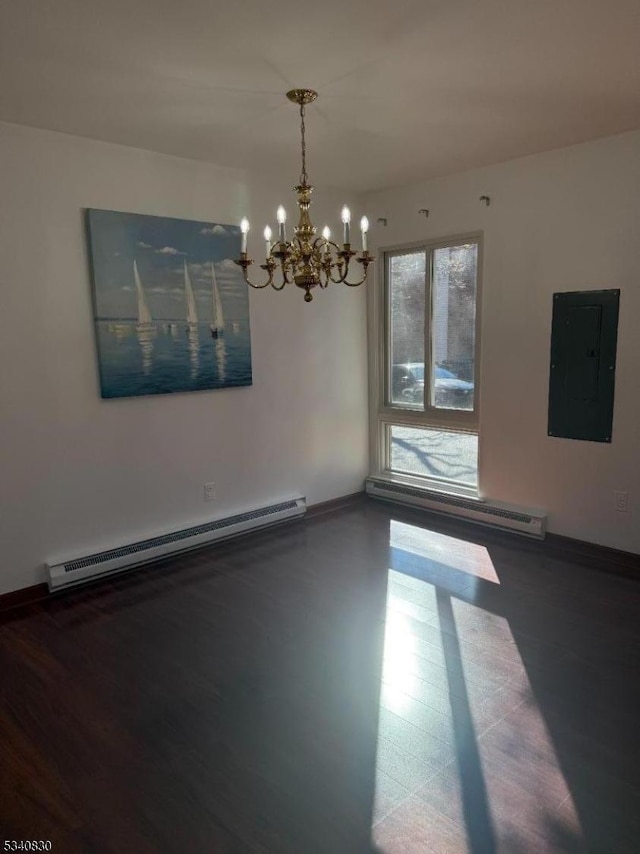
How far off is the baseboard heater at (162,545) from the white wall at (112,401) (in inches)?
3.3

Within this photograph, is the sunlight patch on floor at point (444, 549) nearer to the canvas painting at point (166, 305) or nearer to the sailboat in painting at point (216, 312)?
the canvas painting at point (166, 305)

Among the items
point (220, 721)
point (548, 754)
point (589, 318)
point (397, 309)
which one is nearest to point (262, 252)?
point (397, 309)

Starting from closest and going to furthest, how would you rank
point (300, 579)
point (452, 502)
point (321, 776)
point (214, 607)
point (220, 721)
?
point (321, 776)
point (220, 721)
point (214, 607)
point (300, 579)
point (452, 502)

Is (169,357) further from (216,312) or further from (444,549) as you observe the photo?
(444,549)

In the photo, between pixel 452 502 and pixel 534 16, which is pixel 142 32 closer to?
pixel 534 16

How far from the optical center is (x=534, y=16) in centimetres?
206

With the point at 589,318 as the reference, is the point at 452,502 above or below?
below

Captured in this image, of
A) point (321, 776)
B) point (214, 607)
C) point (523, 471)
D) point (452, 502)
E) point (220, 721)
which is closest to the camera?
point (321, 776)

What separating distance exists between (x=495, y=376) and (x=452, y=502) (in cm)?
106

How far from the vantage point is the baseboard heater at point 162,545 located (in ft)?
11.3

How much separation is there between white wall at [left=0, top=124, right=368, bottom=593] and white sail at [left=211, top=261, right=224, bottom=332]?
0.30 m

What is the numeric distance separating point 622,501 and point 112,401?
130 inches

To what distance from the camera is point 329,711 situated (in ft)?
7.61

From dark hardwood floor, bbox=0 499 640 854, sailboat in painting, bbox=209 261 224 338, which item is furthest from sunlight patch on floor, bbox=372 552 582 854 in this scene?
sailboat in painting, bbox=209 261 224 338
